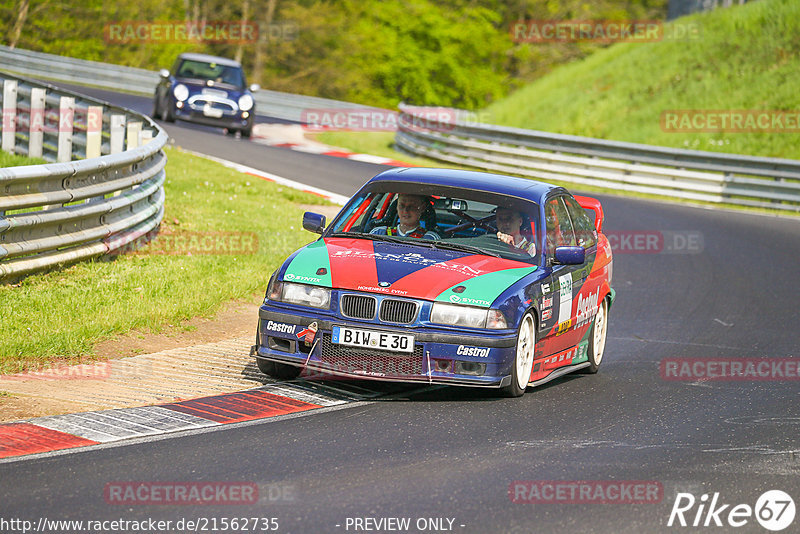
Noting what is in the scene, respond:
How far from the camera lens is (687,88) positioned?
1334 inches

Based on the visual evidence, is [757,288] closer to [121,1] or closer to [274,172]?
[274,172]

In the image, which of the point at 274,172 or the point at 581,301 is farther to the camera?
the point at 274,172

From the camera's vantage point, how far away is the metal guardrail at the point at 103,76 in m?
40.7

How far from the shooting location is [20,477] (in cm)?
531

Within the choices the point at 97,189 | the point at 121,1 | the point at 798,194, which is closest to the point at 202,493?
the point at 97,189

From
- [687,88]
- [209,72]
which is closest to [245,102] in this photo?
[209,72]

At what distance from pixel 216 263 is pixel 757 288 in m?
6.70

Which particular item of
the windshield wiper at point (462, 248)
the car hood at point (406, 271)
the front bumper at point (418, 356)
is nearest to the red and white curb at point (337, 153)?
the windshield wiper at point (462, 248)

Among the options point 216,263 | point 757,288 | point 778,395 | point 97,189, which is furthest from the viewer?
point 757,288

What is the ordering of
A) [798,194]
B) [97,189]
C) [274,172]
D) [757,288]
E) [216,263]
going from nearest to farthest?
[97,189]
[216,263]
[757,288]
[274,172]
[798,194]

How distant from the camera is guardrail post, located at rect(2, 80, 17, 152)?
17.8 m

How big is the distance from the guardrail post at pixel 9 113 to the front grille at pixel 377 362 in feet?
39.8

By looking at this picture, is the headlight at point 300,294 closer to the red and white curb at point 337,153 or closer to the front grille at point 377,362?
the front grille at point 377,362

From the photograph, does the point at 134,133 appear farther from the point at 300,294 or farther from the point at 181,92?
the point at 181,92
